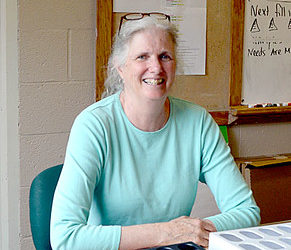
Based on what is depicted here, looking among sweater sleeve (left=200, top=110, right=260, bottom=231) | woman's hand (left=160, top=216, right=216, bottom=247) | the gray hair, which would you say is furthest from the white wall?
woman's hand (left=160, top=216, right=216, bottom=247)

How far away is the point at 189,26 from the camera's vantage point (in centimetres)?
249

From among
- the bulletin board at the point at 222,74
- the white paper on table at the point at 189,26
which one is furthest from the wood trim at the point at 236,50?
the white paper on table at the point at 189,26

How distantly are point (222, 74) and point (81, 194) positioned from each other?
4.75 feet

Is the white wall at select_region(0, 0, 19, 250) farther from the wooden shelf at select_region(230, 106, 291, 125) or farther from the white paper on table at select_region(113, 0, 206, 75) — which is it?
the wooden shelf at select_region(230, 106, 291, 125)

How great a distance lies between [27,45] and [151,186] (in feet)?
Answer: 3.24

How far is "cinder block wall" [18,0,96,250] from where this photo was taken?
7.07ft

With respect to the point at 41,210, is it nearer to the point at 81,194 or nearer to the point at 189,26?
the point at 81,194

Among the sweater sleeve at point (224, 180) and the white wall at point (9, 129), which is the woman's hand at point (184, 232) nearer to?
the sweater sleeve at point (224, 180)

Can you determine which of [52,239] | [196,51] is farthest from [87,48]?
[52,239]

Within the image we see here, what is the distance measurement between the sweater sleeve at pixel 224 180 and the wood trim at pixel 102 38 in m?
0.76

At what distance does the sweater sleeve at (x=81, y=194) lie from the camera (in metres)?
1.31

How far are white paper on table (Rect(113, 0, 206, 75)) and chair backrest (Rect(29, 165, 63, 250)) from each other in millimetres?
1137

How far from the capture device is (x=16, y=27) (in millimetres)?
2115

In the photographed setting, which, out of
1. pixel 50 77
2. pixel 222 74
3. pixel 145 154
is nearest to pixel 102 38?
pixel 50 77
